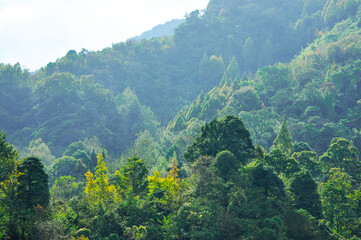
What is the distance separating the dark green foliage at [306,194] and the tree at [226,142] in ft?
18.4

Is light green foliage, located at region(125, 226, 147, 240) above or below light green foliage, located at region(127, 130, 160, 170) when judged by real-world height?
below

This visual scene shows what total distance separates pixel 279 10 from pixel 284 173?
147 metres

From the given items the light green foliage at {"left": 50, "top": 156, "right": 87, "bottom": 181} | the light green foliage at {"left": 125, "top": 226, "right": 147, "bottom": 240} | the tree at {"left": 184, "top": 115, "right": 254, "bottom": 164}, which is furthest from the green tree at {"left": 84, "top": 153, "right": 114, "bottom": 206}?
the light green foliage at {"left": 50, "top": 156, "right": 87, "bottom": 181}

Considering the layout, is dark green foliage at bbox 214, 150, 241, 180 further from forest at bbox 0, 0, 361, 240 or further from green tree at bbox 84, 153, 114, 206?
green tree at bbox 84, 153, 114, 206

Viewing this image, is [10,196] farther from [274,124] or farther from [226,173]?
[274,124]

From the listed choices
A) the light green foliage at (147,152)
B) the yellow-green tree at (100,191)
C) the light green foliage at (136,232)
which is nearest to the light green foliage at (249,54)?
the light green foliage at (147,152)

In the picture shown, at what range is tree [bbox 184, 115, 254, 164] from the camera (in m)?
47.0

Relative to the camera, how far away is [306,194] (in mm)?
43312

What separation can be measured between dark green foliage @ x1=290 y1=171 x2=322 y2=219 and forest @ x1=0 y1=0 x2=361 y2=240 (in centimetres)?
13

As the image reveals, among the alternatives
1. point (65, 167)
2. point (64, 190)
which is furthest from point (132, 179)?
point (65, 167)

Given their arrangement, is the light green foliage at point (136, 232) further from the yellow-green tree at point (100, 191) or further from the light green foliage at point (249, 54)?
the light green foliage at point (249, 54)

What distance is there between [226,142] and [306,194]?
9.87 m

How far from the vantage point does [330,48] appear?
3888 inches

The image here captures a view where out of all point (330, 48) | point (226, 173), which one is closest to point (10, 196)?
point (226, 173)
